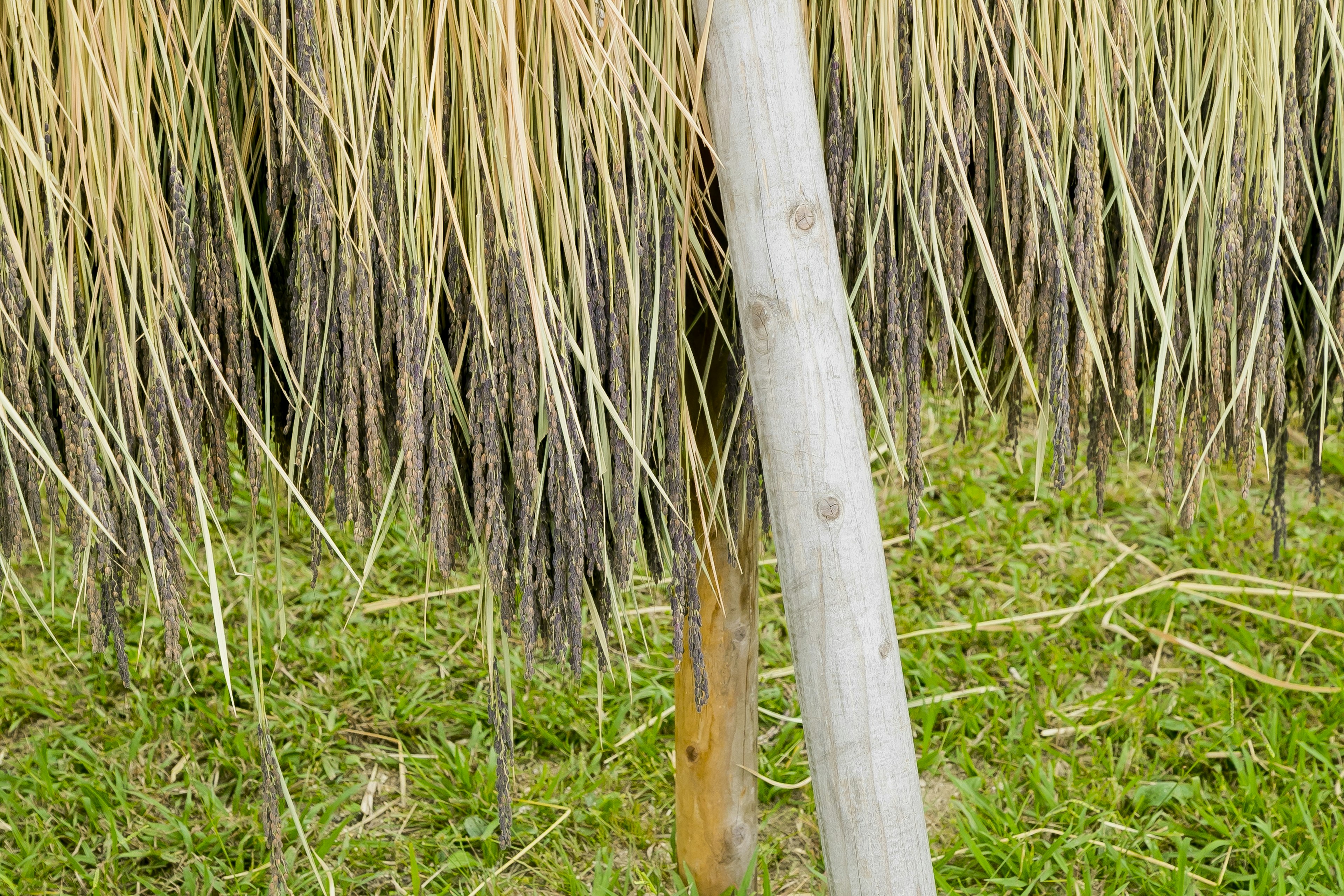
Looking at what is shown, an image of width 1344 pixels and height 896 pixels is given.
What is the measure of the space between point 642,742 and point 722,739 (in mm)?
595

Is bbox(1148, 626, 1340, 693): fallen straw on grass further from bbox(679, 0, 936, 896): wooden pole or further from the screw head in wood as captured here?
the screw head in wood

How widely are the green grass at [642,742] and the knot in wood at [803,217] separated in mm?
910

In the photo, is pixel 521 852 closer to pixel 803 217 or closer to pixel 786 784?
pixel 786 784

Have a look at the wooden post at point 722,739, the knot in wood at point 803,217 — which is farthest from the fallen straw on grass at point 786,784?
the knot in wood at point 803,217

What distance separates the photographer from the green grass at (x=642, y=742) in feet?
6.38

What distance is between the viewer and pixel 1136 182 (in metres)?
1.28

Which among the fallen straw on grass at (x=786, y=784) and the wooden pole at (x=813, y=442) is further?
the fallen straw on grass at (x=786, y=784)

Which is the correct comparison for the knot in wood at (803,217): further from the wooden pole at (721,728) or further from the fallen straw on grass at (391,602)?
the fallen straw on grass at (391,602)

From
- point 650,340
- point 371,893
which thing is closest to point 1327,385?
point 650,340

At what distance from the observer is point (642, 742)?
228 centimetres

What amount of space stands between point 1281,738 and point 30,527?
7.36 feet

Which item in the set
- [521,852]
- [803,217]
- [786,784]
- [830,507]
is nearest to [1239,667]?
[786,784]

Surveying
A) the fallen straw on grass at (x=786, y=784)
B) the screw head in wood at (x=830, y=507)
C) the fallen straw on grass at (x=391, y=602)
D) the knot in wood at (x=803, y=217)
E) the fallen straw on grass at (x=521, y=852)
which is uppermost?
the knot in wood at (x=803, y=217)

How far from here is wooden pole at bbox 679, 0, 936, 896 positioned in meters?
1.02
